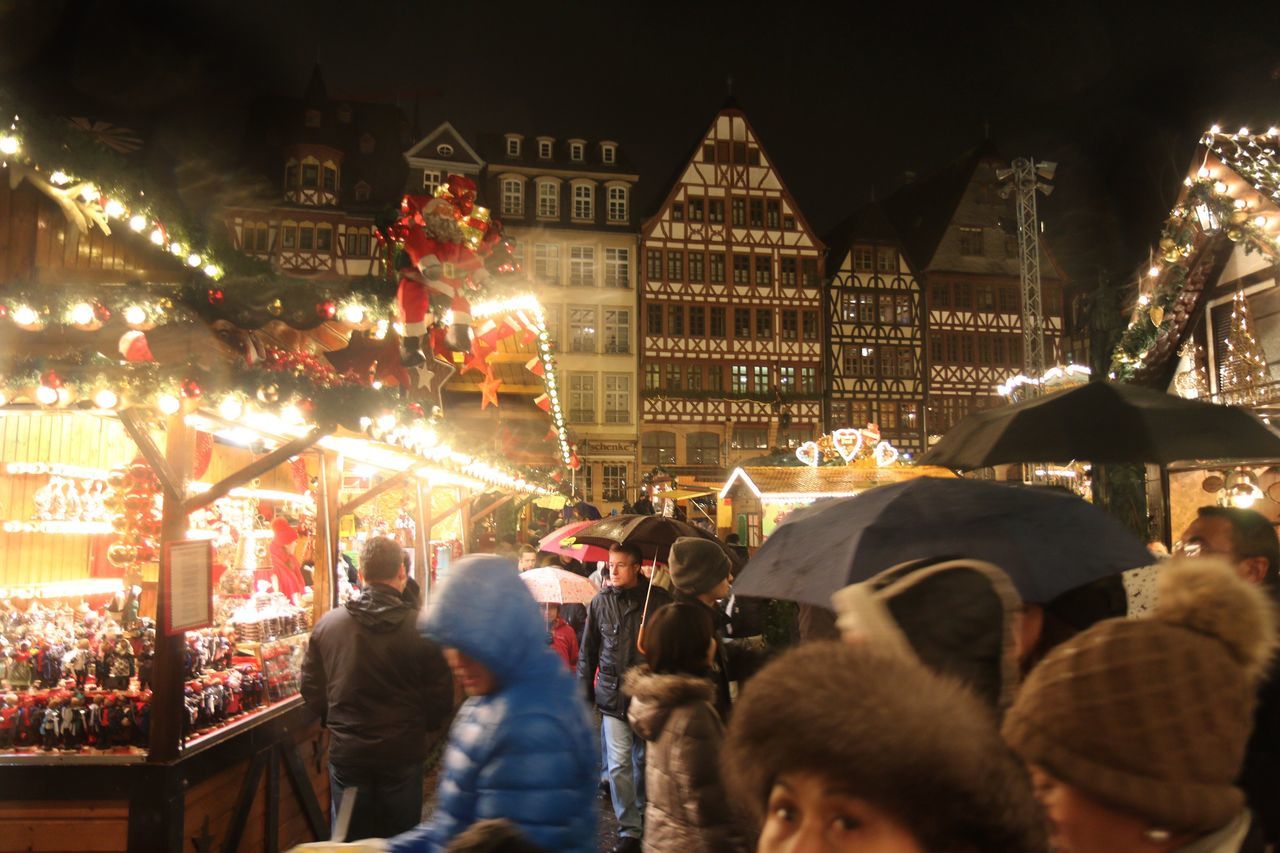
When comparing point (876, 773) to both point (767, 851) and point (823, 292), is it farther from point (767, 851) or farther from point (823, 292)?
point (823, 292)

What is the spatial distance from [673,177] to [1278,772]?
34276mm

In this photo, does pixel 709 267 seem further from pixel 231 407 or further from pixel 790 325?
pixel 231 407

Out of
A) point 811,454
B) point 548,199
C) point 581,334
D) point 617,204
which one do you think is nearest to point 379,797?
point 811,454

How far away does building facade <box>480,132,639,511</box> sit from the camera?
113 feet

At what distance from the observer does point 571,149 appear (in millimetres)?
35750

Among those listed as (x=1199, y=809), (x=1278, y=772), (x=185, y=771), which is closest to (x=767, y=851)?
(x=1199, y=809)

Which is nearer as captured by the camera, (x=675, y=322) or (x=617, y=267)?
(x=675, y=322)

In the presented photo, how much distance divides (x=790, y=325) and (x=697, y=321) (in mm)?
3619

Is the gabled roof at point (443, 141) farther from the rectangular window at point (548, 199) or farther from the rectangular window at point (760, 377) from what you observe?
the rectangular window at point (760, 377)

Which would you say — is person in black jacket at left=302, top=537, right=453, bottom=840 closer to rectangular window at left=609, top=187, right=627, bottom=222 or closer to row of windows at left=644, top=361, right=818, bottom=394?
row of windows at left=644, top=361, right=818, bottom=394

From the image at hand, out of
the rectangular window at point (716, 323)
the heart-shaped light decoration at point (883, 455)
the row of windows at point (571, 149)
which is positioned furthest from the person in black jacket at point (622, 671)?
the row of windows at point (571, 149)

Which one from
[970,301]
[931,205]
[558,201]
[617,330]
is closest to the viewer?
[617,330]

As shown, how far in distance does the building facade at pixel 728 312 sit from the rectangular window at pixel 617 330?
682 mm

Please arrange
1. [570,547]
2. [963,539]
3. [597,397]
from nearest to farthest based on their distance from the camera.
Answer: [963,539]
[570,547]
[597,397]
